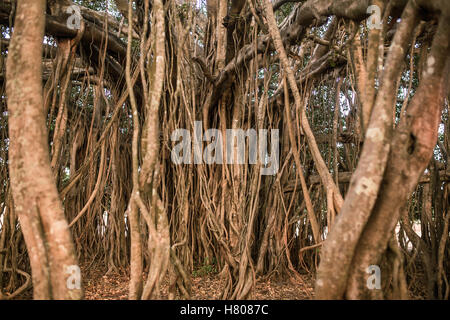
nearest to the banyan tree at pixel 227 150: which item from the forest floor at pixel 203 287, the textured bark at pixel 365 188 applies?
the textured bark at pixel 365 188

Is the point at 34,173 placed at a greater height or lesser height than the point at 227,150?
lesser

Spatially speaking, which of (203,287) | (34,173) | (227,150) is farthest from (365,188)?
(227,150)

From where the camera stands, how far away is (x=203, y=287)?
2.92 m

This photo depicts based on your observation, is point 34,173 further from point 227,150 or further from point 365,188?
point 227,150

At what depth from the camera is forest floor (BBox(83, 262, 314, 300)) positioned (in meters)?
2.62

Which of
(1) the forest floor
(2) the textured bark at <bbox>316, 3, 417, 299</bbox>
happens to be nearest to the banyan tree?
(2) the textured bark at <bbox>316, 3, 417, 299</bbox>

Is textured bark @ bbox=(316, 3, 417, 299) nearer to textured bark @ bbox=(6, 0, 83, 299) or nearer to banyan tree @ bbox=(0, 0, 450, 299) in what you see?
banyan tree @ bbox=(0, 0, 450, 299)

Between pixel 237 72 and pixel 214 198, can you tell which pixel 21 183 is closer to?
pixel 214 198

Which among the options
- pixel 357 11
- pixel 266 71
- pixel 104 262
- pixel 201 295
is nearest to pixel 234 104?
pixel 266 71

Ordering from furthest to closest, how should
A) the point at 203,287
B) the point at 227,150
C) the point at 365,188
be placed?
the point at 227,150, the point at 203,287, the point at 365,188

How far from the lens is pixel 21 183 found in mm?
1504

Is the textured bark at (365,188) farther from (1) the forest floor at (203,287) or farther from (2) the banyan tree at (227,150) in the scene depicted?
(1) the forest floor at (203,287)

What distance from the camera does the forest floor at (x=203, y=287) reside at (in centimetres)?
262
